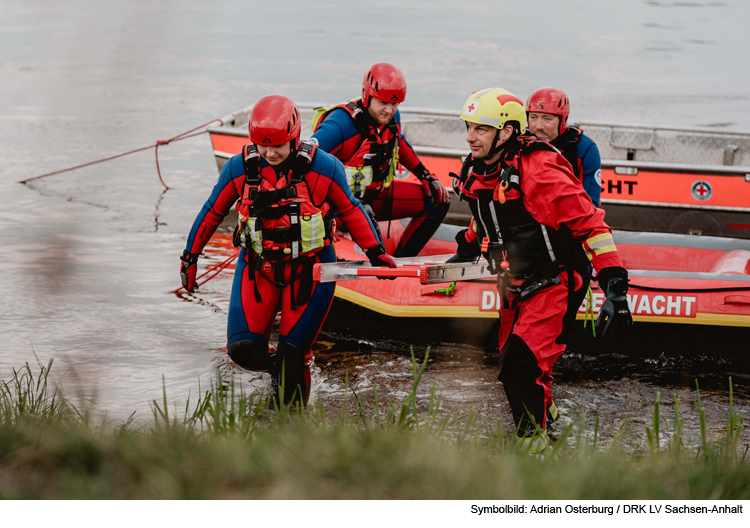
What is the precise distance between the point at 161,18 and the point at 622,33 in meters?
40.5

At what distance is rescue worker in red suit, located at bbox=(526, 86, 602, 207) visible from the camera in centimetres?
525

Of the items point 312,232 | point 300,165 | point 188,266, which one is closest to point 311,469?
point 312,232

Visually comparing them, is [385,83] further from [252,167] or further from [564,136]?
[252,167]

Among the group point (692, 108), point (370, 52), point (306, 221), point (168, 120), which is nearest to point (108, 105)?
point (306, 221)

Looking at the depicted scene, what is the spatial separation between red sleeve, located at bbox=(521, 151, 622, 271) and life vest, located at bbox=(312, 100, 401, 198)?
7.17 feet

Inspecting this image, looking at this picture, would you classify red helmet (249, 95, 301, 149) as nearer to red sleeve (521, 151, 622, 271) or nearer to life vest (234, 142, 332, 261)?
life vest (234, 142, 332, 261)

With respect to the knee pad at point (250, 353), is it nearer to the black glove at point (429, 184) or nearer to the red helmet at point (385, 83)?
the red helmet at point (385, 83)

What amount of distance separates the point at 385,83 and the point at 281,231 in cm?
196

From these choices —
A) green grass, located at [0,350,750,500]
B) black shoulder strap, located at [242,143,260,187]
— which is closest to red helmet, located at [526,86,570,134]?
black shoulder strap, located at [242,143,260,187]

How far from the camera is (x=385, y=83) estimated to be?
18.4 feet

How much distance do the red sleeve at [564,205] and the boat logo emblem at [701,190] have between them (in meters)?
5.73

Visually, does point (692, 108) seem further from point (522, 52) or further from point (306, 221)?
point (306, 221)

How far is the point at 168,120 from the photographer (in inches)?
681

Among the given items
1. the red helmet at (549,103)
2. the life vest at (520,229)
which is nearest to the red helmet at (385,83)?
the red helmet at (549,103)
